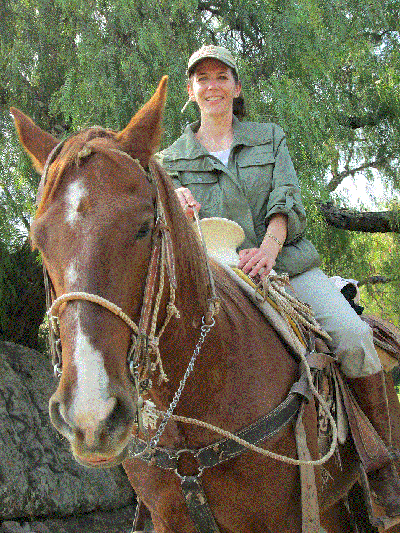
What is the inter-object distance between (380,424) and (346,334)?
1.86ft

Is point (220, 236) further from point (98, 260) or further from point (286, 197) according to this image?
point (98, 260)

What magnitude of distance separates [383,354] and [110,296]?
237cm

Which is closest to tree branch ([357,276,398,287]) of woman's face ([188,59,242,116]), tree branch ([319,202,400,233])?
tree branch ([319,202,400,233])

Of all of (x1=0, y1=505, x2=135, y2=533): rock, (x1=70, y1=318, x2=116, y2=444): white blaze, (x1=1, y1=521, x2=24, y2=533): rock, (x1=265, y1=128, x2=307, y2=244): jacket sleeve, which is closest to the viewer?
(x1=70, y1=318, x2=116, y2=444): white blaze

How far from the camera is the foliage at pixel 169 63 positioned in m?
6.09

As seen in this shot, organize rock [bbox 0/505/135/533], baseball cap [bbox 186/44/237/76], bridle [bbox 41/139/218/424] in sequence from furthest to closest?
rock [bbox 0/505/135/533], baseball cap [bbox 186/44/237/76], bridle [bbox 41/139/218/424]

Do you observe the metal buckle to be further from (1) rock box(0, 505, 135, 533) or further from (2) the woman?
(1) rock box(0, 505, 135, 533)

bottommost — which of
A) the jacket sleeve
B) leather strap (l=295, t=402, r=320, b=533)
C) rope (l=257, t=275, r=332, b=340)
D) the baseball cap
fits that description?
leather strap (l=295, t=402, r=320, b=533)

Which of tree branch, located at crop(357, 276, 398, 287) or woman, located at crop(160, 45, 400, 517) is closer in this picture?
woman, located at crop(160, 45, 400, 517)

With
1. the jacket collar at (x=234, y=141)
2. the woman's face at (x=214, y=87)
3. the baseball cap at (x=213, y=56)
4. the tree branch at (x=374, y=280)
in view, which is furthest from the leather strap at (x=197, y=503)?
the tree branch at (x=374, y=280)

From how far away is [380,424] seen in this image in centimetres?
312

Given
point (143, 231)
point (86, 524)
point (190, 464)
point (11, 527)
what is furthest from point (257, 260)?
point (86, 524)

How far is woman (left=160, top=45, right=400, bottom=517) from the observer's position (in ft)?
9.78

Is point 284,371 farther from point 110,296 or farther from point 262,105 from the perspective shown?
point 262,105
